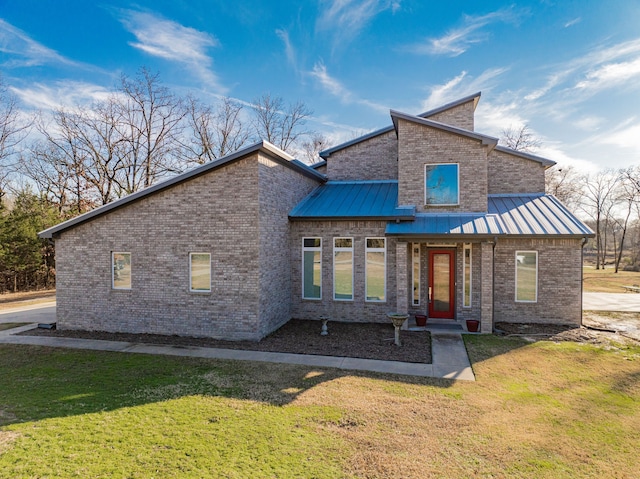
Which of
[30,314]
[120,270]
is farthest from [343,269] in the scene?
[30,314]

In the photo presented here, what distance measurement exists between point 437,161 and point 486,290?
192 inches

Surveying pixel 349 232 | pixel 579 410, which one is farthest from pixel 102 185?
pixel 579 410

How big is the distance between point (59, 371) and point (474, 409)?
896 centimetres

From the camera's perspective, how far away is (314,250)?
1338 centimetres

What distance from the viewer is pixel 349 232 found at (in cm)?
1308

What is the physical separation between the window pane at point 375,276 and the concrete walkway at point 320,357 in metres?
2.42

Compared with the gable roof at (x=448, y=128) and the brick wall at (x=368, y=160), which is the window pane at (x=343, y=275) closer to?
the brick wall at (x=368, y=160)

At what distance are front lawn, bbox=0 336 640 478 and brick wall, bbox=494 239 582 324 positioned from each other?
3.75 metres

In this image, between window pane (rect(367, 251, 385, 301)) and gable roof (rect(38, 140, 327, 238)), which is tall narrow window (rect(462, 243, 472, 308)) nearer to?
window pane (rect(367, 251, 385, 301))

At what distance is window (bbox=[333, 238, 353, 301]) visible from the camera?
1302 cm

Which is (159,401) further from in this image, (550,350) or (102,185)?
(102,185)

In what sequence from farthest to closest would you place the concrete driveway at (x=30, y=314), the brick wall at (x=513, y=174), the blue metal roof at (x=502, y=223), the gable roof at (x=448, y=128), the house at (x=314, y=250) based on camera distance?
the brick wall at (x=513, y=174) < the concrete driveway at (x=30, y=314) < the gable roof at (x=448, y=128) < the blue metal roof at (x=502, y=223) < the house at (x=314, y=250)

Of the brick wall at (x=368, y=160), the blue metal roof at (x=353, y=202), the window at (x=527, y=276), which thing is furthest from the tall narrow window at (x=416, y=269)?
the brick wall at (x=368, y=160)

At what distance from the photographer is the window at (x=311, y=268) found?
13312mm
